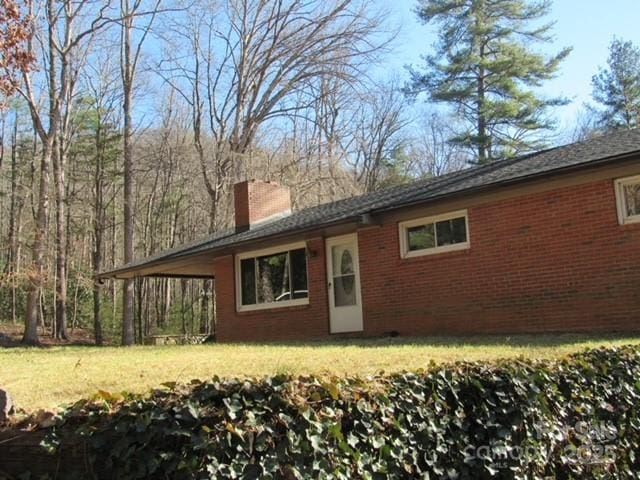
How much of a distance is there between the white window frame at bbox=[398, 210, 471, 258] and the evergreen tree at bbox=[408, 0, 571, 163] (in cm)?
1765

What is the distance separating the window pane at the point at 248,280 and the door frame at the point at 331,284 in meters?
2.88

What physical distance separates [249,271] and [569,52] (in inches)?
854

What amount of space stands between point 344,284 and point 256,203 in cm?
584

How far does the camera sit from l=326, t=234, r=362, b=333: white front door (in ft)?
43.3

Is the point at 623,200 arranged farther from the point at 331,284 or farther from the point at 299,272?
the point at 299,272

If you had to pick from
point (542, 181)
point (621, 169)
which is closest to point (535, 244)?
point (542, 181)

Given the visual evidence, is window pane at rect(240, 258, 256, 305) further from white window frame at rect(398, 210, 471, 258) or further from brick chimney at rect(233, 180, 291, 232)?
white window frame at rect(398, 210, 471, 258)

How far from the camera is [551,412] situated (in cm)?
434

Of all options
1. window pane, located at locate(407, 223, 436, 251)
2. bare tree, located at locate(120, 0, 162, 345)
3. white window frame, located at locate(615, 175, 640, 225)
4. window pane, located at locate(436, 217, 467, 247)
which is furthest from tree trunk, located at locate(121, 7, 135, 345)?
white window frame, located at locate(615, 175, 640, 225)

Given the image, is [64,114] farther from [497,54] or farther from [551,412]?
[551,412]

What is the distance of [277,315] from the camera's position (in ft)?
49.1

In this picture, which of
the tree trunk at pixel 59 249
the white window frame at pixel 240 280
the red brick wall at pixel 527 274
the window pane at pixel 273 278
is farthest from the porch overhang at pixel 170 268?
the red brick wall at pixel 527 274

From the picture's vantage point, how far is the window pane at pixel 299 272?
14422mm

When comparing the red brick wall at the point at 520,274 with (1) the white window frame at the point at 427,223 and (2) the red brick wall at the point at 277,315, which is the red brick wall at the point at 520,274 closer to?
(1) the white window frame at the point at 427,223
